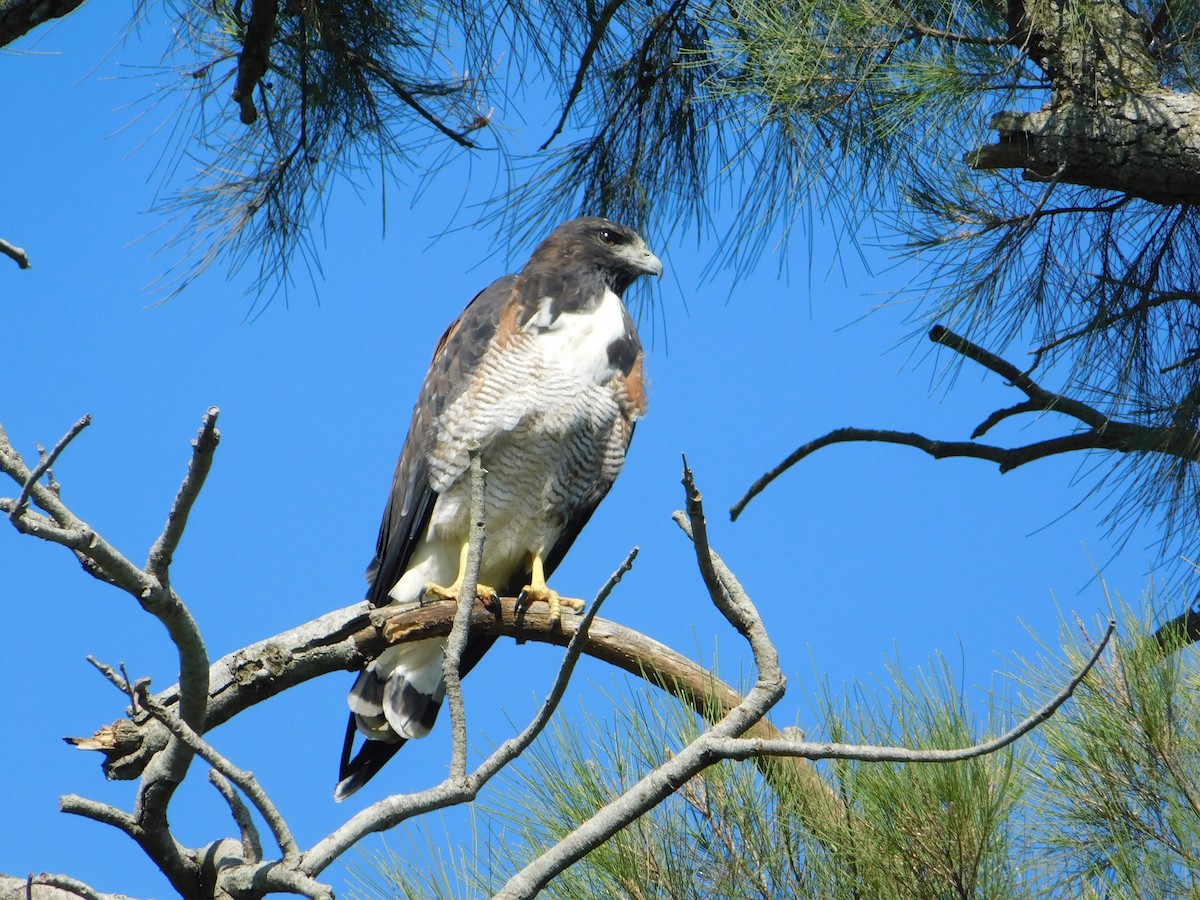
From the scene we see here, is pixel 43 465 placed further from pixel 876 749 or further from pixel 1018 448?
pixel 1018 448

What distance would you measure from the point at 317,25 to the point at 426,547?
1549 mm

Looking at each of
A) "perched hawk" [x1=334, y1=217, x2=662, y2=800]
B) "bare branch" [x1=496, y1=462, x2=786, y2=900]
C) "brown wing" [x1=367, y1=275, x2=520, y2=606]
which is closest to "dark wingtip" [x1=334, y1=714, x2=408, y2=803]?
"perched hawk" [x1=334, y1=217, x2=662, y2=800]

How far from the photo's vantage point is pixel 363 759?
12.3 ft

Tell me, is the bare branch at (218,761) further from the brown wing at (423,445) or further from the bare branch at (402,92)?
the bare branch at (402,92)

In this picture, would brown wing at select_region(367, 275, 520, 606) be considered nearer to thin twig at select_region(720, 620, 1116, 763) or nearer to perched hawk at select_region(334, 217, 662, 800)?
perched hawk at select_region(334, 217, 662, 800)

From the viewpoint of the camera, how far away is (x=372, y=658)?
3332mm

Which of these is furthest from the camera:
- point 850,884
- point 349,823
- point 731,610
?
point 850,884

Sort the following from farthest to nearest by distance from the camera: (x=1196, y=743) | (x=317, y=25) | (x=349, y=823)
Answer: (x=317, y=25)
(x=1196, y=743)
(x=349, y=823)

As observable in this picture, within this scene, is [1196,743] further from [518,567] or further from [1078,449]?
[518,567]

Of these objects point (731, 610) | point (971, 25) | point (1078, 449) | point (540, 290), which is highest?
point (540, 290)

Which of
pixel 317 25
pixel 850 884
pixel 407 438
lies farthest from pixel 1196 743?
pixel 317 25

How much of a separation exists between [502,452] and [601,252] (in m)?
0.76

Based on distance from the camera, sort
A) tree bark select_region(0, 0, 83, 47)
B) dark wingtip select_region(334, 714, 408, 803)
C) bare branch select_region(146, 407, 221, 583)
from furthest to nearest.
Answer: dark wingtip select_region(334, 714, 408, 803), tree bark select_region(0, 0, 83, 47), bare branch select_region(146, 407, 221, 583)

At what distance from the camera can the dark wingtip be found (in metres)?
3.69
